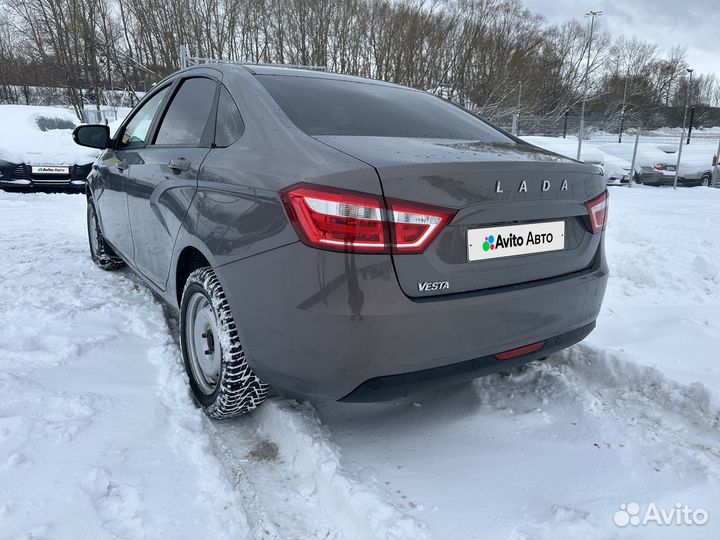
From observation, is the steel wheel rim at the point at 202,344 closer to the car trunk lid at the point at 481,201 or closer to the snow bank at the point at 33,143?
the car trunk lid at the point at 481,201

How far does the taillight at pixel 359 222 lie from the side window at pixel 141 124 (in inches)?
80.4

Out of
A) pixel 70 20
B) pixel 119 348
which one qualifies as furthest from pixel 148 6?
pixel 119 348

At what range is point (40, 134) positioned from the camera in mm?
10211

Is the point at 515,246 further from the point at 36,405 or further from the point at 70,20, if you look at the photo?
the point at 70,20

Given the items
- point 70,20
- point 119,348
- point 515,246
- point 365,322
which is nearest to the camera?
point 365,322

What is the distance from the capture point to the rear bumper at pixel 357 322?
1.62m

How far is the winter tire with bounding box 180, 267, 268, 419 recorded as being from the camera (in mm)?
2068

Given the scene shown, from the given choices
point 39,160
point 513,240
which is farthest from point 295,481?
point 39,160

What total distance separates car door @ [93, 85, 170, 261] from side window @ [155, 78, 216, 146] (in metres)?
0.24

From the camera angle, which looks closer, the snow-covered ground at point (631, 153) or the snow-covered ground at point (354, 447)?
the snow-covered ground at point (354, 447)

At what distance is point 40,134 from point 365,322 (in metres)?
11.0

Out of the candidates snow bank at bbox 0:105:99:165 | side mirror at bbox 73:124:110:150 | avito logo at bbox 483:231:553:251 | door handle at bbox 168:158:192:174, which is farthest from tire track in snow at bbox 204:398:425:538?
snow bank at bbox 0:105:99:165

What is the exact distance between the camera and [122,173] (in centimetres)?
341

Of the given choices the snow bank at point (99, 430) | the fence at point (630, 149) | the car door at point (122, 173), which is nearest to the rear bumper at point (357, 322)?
the snow bank at point (99, 430)
